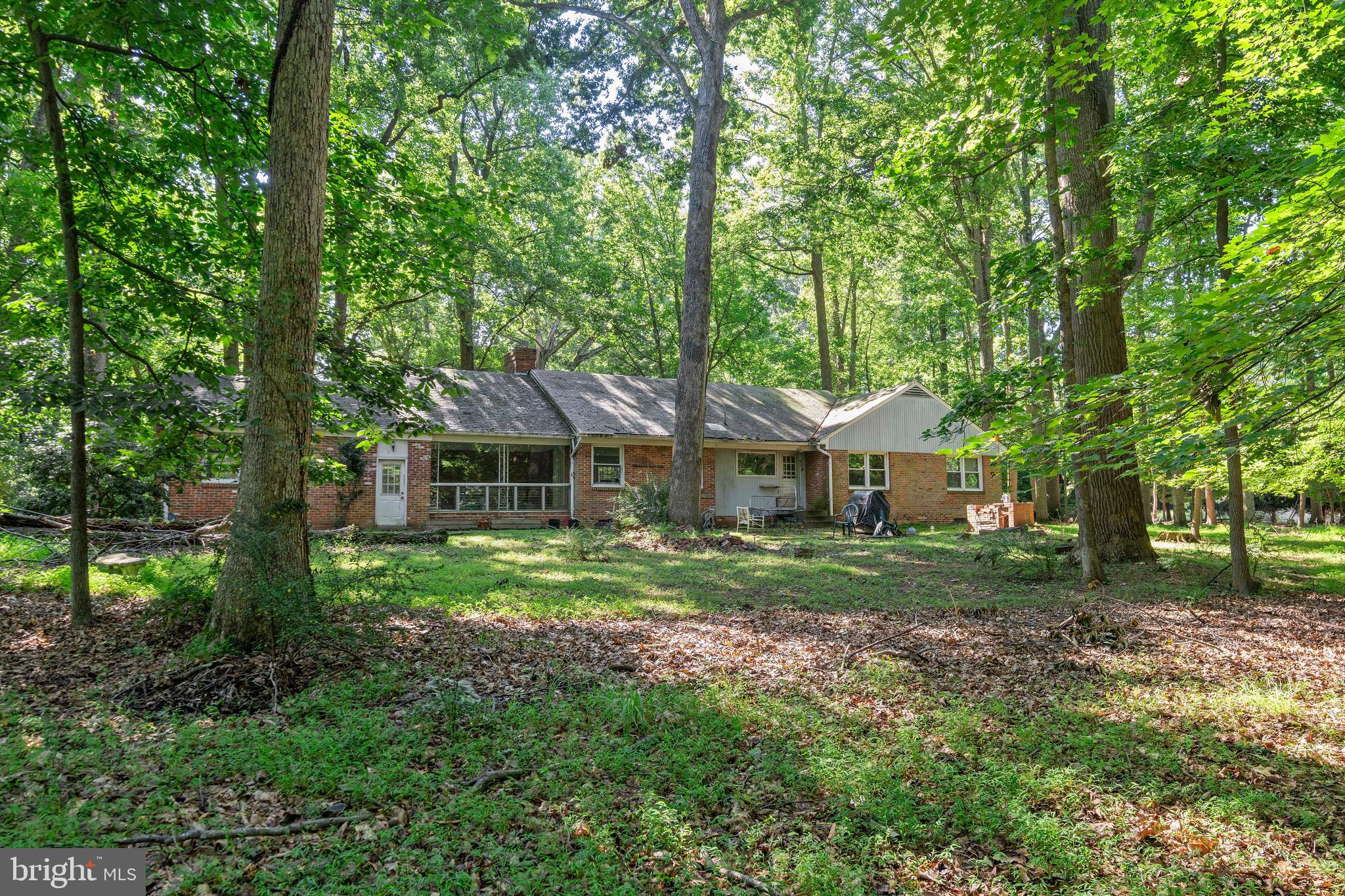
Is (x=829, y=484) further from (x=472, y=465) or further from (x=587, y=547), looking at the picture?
(x=587, y=547)

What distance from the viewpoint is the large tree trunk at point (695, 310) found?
16328 millimetres

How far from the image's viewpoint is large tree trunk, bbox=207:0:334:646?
4770 millimetres

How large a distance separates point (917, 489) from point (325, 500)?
18609 mm

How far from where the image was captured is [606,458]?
20.8 m

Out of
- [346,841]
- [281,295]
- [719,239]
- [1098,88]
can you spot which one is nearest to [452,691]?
[346,841]

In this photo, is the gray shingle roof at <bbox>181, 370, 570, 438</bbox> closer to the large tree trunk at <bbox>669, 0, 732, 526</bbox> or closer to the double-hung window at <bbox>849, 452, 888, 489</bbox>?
the large tree trunk at <bbox>669, 0, 732, 526</bbox>

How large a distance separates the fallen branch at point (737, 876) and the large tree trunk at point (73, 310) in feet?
17.4

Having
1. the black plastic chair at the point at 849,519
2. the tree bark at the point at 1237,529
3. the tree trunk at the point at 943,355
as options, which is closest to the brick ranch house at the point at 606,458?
the black plastic chair at the point at 849,519

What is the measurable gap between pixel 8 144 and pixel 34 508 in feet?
34.5

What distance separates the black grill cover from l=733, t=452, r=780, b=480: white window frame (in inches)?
164

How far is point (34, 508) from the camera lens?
496 inches

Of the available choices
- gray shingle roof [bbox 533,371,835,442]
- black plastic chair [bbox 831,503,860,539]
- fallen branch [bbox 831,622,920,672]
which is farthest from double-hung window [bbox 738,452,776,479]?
fallen branch [bbox 831,622,920,672]

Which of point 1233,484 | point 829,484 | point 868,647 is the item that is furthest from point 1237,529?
point 829,484

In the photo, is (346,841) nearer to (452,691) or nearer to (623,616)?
(452,691)
